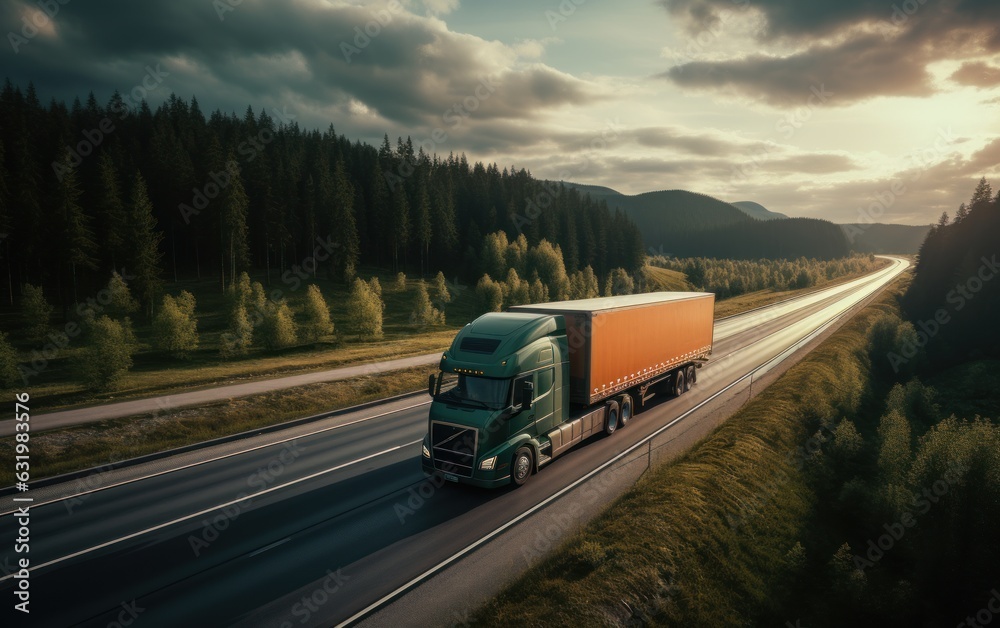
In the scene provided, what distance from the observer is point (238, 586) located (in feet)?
31.5

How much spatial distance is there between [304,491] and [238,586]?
4.28 meters

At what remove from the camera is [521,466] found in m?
13.7

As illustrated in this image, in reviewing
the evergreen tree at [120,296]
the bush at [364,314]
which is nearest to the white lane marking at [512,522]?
the bush at [364,314]

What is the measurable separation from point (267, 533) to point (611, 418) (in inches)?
465

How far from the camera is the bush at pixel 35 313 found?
42.3 metres

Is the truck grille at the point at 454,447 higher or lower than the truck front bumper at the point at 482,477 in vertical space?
higher

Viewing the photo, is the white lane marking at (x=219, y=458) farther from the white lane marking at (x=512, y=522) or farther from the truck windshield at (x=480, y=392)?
the white lane marking at (x=512, y=522)

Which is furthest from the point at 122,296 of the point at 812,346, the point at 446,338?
the point at 812,346

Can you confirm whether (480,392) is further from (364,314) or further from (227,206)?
(227,206)

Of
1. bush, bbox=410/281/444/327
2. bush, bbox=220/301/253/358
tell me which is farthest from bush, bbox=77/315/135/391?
bush, bbox=410/281/444/327

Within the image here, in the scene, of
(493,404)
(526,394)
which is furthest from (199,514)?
(526,394)

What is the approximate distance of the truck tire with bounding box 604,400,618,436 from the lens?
17.7m

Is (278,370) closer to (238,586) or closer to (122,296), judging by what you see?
(238,586)

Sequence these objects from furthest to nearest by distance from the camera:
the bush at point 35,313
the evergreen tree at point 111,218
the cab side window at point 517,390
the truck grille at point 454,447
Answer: the evergreen tree at point 111,218 < the bush at point 35,313 < the cab side window at point 517,390 < the truck grille at point 454,447
